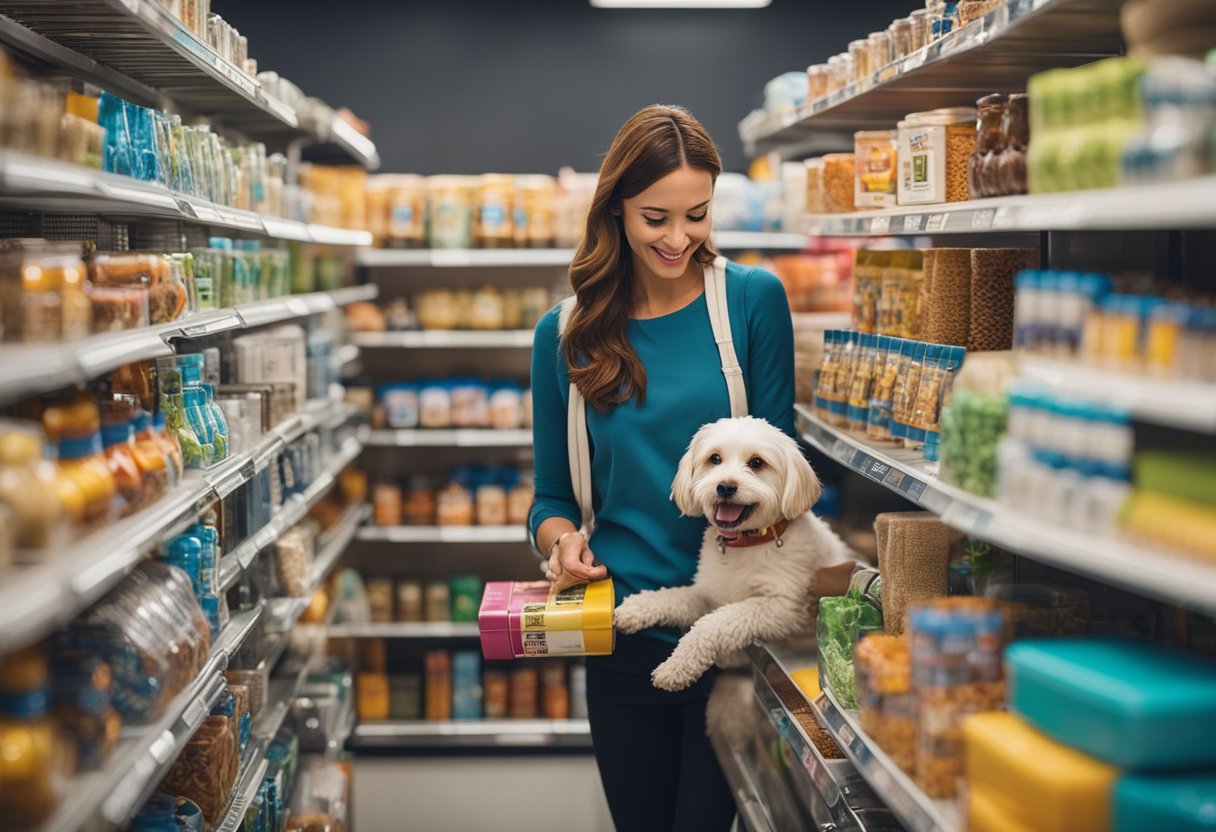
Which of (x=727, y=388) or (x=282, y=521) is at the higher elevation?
(x=727, y=388)

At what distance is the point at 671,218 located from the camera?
9.22 ft

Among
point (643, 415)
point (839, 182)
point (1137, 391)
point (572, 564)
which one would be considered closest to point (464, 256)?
point (839, 182)

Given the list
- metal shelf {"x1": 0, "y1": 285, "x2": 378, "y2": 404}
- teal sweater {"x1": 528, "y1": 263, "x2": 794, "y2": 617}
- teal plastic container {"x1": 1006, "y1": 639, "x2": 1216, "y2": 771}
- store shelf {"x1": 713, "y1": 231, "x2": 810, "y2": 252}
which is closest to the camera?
teal plastic container {"x1": 1006, "y1": 639, "x2": 1216, "y2": 771}

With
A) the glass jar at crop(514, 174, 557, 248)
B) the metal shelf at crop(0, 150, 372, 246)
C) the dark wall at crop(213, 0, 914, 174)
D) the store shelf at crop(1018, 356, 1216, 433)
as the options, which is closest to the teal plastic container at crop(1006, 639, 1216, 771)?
the store shelf at crop(1018, 356, 1216, 433)

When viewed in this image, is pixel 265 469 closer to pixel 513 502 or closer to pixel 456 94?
pixel 513 502

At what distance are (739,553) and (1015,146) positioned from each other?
1255mm

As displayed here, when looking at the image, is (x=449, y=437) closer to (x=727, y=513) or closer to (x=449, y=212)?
(x=449, y=212)

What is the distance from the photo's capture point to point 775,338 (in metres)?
2.98

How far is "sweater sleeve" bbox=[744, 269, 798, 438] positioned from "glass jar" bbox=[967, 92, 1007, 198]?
644mm

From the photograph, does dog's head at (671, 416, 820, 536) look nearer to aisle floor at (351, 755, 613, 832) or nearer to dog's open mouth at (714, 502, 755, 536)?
dog's open mouth at (714, 502, 755, 536)

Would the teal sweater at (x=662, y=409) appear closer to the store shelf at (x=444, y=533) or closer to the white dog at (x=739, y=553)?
the white dog at (x=739, y=553)

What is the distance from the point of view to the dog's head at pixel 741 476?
2818mm

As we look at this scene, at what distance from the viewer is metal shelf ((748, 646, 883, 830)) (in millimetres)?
2631

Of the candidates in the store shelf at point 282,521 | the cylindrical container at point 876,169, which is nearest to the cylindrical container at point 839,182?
the cylindrical container at point 876,169
